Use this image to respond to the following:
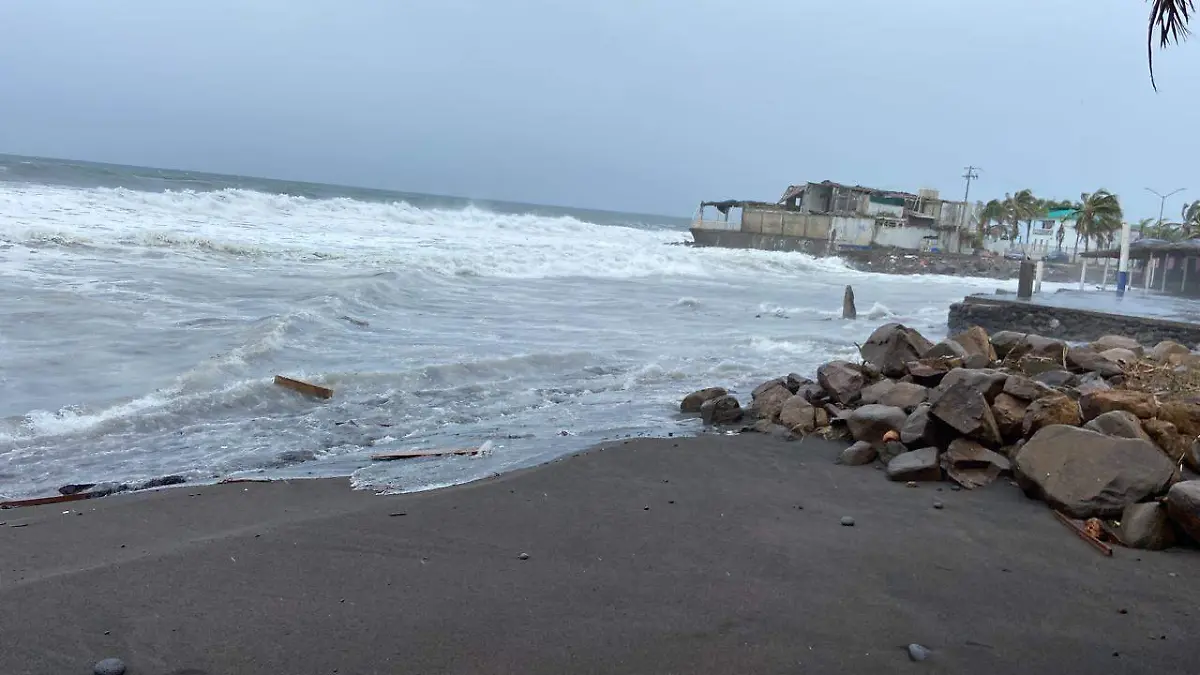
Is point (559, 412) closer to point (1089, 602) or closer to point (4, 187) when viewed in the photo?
point (1089, 602)

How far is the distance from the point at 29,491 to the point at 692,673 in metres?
5.30

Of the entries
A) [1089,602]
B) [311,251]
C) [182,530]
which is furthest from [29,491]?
[311,251]

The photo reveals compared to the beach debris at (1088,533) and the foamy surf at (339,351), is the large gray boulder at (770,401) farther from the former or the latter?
the beach debris at (1088,533)

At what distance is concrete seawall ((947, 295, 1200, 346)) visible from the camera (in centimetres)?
1573

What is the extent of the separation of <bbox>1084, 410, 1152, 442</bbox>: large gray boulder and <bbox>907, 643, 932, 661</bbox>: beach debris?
3.12 m

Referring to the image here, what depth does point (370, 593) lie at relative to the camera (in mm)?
4145

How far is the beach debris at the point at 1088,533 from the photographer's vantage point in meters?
5.02

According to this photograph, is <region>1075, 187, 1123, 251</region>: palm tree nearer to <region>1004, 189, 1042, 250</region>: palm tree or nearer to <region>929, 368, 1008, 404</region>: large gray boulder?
<region>1004, 189, 1042, 250</region>: palm tree

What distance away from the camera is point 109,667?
3.32 metres

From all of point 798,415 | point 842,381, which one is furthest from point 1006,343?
point 798,415

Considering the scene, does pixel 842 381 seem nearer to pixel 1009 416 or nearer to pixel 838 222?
pixel 1009 416

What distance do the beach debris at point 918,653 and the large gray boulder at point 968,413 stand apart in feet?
11.4

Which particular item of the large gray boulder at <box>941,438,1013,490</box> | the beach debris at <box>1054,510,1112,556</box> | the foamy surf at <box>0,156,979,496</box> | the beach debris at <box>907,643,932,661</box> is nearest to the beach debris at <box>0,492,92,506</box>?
the foamy surf at <box>0,156,979,496</box>

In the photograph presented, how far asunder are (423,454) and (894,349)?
528cm
